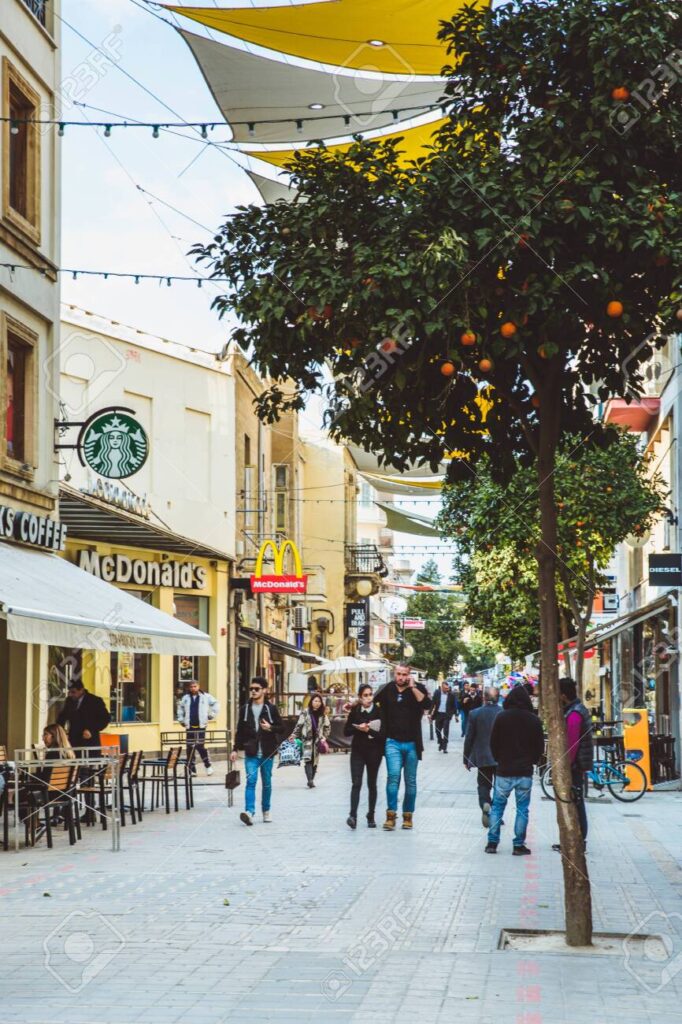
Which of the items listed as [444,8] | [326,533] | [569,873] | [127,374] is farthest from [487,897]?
[326,533]

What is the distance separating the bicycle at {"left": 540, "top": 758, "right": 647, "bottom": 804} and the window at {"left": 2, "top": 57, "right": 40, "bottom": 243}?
1150 cm

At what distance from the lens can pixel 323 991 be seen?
7379 millimetres

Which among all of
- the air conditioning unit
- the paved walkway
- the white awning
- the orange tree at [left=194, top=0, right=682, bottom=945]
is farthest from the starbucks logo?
the air conditioning unit

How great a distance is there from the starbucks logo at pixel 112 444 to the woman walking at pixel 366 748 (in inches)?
203

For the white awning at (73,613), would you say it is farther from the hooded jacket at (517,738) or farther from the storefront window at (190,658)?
the storefront window at (190,658)

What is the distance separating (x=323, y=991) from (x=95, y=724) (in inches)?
403

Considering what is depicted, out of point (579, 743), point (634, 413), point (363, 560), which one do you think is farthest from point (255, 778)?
point (363, 560)

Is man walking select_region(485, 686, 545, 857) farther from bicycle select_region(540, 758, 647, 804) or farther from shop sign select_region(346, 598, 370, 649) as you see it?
shop sign select_region(346, 598, 370, 649)

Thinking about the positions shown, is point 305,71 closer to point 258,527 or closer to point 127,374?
point 127,374

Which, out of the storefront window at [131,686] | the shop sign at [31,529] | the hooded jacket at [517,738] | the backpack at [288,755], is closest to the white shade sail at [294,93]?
the shop sign at [31,529]

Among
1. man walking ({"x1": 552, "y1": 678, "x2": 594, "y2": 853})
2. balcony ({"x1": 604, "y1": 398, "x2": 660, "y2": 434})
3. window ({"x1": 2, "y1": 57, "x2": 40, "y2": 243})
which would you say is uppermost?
window ({"x1": 2, "y1": 57, "x2": 40, "y2": 243})

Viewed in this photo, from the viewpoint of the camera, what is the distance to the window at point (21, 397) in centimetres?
1864

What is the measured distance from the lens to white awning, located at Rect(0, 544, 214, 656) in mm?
13523

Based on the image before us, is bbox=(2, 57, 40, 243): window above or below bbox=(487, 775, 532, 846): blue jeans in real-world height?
above
